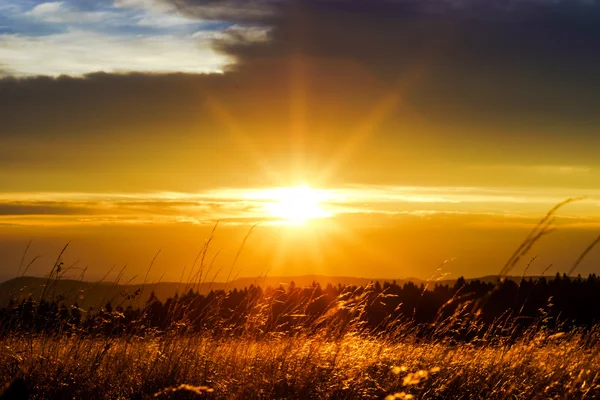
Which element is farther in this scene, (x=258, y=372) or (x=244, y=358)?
(x=244, y=358)

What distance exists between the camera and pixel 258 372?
625cm

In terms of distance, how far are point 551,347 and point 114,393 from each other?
21.7ft

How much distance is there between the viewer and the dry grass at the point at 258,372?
5.67 m

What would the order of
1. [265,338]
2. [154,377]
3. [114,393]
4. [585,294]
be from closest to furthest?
1. [114,393]
2. [154,377]
3. [265,338]
4. [585,294]

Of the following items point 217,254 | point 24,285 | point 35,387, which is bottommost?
point 35,387

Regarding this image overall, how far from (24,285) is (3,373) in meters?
1.45

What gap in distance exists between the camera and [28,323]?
7.25 metres

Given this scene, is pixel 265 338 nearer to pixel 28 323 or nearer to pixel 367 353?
pixel 367 353

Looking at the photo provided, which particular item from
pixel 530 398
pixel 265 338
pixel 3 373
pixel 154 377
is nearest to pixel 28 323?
pixel 3 373

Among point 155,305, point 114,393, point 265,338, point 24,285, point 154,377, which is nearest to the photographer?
point 114,393

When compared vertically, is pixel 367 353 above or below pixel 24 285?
below

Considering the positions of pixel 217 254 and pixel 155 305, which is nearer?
pixel 217 254

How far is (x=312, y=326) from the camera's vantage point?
8.59 metres

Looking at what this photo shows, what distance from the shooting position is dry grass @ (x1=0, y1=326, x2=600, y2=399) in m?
5.67
